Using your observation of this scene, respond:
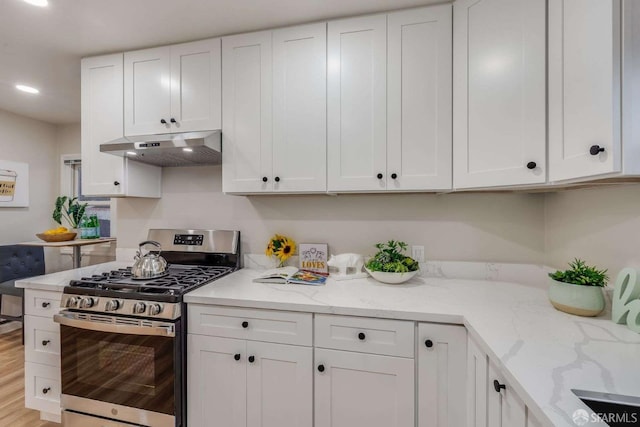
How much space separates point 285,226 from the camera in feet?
6.73

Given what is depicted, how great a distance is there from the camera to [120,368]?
4.90ft

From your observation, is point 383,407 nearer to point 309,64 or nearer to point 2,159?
point 309,64

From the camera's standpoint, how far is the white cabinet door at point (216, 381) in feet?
4.65

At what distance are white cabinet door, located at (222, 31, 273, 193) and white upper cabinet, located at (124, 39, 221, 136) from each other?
8 cm

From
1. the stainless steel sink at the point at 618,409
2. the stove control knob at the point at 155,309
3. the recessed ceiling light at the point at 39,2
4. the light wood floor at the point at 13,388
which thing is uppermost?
the recessed ceiling light at the point at 39,2

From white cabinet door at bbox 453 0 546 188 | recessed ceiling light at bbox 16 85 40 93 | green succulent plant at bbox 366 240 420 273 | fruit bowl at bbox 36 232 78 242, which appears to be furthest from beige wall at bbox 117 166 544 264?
recessed ceiling light at bbox 16 85 40 93

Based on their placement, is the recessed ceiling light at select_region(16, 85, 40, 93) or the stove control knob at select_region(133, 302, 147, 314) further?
the recessed ceiling light at select_region(16, 85, 40, 93)

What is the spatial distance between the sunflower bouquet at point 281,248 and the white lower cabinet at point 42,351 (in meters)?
1.24

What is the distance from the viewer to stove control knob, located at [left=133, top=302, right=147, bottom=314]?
56.9 inches

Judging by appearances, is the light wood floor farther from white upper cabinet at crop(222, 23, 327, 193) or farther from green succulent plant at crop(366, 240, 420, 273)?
green succulent plant at crop(366, 240, 420, 273)

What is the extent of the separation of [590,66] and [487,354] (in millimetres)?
991

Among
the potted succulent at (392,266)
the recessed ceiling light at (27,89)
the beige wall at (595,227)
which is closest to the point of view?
the beige wall at (595,227)

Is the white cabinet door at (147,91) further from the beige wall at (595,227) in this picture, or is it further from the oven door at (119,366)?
the beige wall at (595,227)

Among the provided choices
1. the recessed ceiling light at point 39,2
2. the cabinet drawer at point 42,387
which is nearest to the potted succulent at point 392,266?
the cabinet drawer at point 42,387
